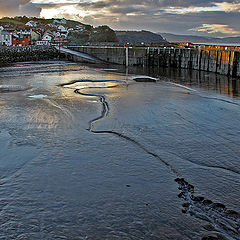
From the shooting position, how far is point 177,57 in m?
43.0

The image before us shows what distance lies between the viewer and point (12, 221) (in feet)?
19.9

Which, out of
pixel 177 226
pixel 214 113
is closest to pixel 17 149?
pixel 177 226

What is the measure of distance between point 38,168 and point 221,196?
4.99 m

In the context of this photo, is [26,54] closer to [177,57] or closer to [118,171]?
[177,57]

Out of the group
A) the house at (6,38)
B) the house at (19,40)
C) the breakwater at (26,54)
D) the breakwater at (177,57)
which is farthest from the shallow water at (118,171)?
the house at (19,40)

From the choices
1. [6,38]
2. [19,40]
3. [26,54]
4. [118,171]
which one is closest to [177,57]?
[26,54]

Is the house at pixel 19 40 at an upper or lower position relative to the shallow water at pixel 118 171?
upper

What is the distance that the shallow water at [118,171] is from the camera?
5.97m

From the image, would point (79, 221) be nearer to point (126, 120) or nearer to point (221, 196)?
point (221, 196)

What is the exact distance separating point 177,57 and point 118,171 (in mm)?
37207

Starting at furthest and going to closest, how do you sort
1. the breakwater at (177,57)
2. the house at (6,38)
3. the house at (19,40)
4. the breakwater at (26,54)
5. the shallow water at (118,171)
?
1. the house at (19,40)
2. the house at (6,38)
3. the breakwater at (26,54)
4. the breakwater at (177,57)
5. the shallow water at (118,171)

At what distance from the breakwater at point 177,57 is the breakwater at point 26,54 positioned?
7.66 metres

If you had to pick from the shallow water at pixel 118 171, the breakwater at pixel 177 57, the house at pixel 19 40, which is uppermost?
the house at pixel 19 40

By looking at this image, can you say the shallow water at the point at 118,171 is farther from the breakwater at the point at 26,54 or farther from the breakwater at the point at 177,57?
the breakwater at the point at 26,54
